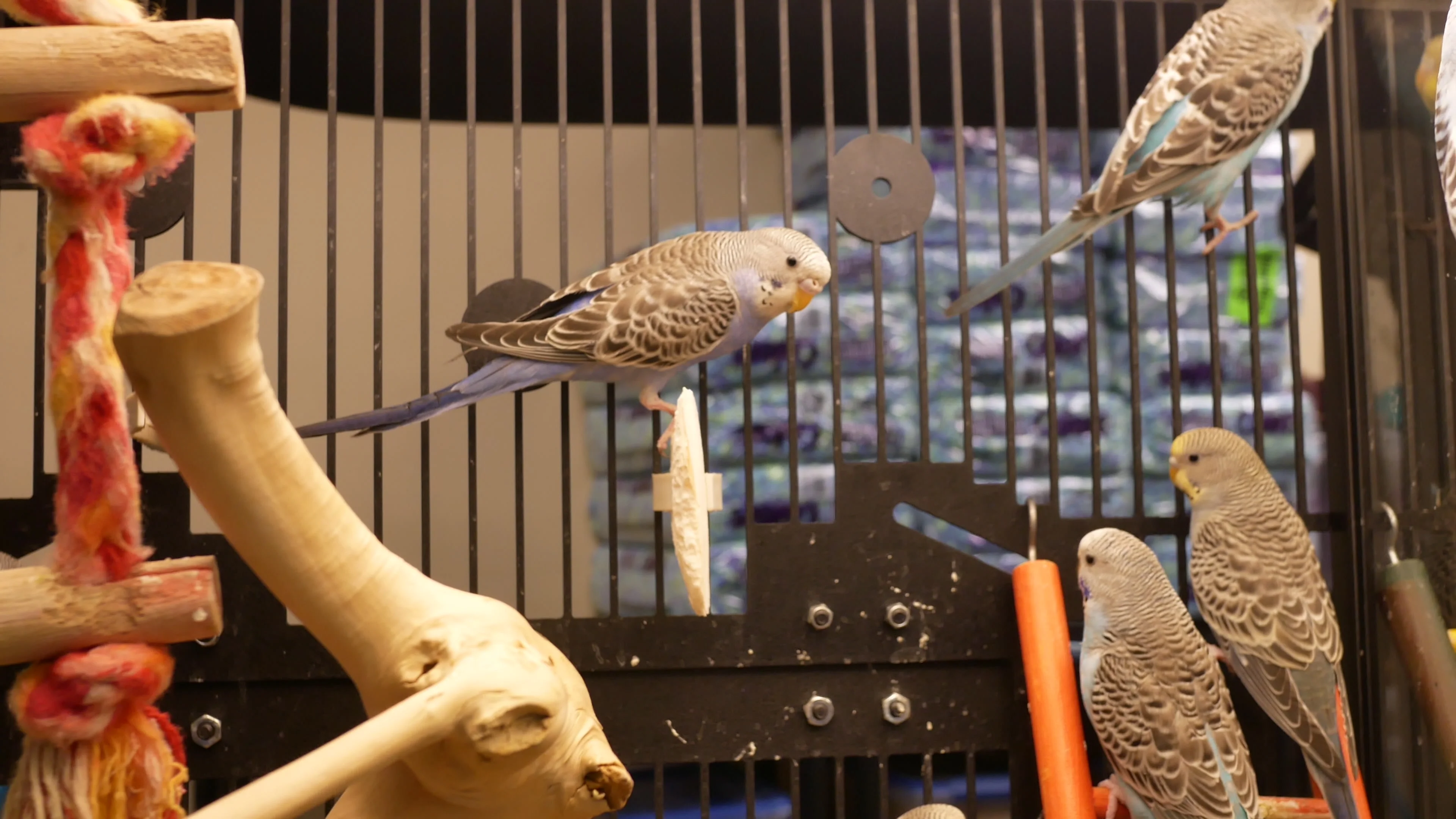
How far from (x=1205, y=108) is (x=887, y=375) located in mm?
537

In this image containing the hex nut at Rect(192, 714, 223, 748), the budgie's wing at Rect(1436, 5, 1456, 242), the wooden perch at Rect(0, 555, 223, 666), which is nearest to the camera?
the wooden perch at Rect(0, 555, 223, 666)

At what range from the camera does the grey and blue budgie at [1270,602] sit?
109 cm

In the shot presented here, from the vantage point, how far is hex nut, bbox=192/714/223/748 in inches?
44.0

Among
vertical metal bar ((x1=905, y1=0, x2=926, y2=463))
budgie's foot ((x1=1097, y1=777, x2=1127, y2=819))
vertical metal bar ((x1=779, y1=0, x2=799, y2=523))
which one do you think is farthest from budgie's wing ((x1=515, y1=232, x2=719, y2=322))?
budgie's foot ((x1=1097, y1=777, x2=1127, y2=819))

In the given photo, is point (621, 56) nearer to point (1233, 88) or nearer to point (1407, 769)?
point (1233, 88)

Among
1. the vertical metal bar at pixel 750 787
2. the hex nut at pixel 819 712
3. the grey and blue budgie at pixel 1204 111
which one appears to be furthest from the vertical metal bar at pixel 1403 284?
the vertical metal bar at pixel 750 787

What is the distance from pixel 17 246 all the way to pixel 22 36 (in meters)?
1.28

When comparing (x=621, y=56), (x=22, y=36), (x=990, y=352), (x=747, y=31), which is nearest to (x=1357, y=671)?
(x=990, y=352)

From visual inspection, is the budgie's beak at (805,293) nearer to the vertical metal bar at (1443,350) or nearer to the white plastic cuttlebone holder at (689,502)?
the white plastic cuttlebone holder at (689,502)

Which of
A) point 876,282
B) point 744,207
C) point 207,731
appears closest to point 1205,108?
point 876,282

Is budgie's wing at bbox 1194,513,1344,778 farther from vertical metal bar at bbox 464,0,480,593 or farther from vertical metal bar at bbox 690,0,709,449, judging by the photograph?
vertical metal bar at bbox 464,0,480,593

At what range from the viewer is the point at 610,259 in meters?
1.23

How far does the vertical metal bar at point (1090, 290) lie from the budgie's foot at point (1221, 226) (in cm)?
13

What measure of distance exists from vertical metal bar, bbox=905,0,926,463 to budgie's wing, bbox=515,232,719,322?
0.24 m
